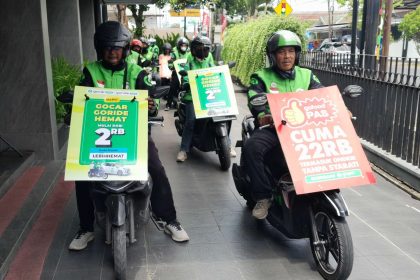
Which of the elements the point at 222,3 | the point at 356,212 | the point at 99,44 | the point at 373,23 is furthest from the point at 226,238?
the point at 222,3

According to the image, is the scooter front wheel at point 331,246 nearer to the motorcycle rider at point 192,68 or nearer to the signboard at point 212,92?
the signboard at point 212,92

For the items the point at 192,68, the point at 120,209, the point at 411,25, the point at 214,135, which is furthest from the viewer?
the point at 411,25

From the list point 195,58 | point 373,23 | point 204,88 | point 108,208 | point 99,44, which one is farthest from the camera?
point 373,23

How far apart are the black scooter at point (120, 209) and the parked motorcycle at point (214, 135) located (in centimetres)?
270

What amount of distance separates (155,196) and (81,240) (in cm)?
71

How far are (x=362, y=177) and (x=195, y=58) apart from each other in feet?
13.1

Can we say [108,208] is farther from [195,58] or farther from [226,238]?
[195,58]

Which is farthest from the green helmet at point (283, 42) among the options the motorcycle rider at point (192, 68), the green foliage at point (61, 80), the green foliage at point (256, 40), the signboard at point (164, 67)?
the green foliage at point (256, 40)

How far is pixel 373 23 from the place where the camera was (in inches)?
342

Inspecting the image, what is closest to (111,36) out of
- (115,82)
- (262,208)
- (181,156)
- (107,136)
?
(115,82)

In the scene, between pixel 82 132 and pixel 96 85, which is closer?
pixel 82 132

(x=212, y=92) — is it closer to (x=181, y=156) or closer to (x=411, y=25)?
(x=181, y=156)

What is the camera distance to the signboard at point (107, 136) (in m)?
3.35

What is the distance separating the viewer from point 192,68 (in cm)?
692
